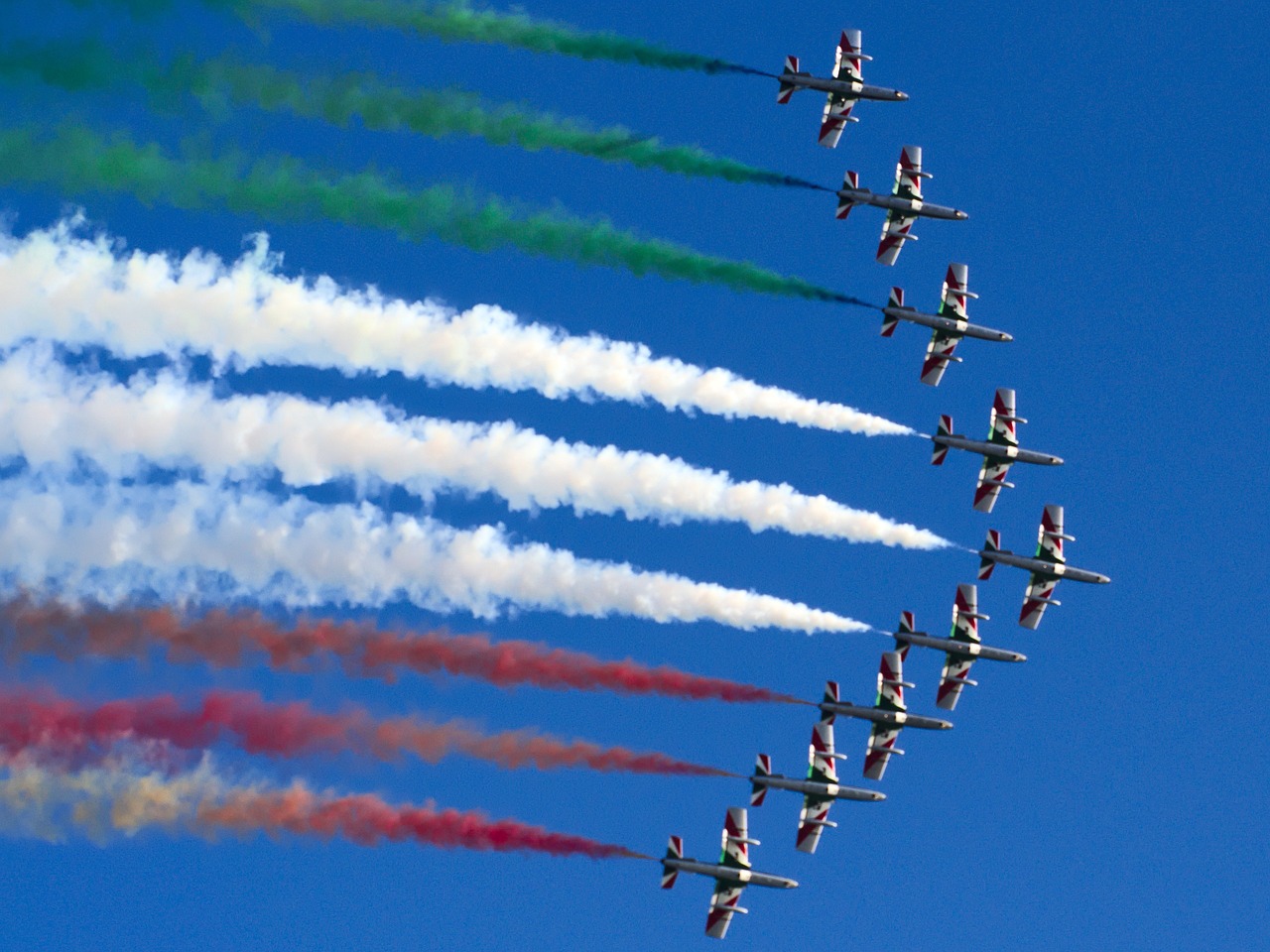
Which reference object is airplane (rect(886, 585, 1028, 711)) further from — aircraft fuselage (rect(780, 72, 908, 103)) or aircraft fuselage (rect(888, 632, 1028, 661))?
aircraft fuselage (rect(780, 72, 908, 103))

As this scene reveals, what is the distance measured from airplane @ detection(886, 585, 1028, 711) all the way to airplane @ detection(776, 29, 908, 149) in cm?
1233

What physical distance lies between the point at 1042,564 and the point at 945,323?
696 cm

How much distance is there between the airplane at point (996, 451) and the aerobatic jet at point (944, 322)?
147 centimetres

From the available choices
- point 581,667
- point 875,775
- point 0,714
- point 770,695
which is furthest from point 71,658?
point 875,775

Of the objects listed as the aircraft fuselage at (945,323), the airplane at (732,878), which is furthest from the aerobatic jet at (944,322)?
the airplane at (732,878)

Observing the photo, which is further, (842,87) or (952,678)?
(952,678)

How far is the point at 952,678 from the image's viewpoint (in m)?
71.7

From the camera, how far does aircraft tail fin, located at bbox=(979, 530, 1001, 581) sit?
2795 inches

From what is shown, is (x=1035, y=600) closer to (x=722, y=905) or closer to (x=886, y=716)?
(x=886, y=716)

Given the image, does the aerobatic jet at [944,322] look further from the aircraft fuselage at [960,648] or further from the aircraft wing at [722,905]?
the aircraft wing at [722,905]

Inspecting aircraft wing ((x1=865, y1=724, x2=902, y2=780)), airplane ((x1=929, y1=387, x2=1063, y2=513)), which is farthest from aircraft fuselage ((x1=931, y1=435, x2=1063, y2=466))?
aircraft wing ((x1=865, y1=724, x2=902, y2=780))

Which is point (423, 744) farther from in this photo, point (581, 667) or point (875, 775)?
point (875, 775)

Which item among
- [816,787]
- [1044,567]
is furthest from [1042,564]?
[816,787]

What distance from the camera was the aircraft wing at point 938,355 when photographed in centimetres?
7012
